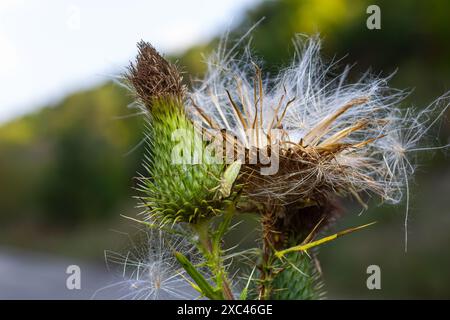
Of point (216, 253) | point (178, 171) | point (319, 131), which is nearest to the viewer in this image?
point (216, 253)

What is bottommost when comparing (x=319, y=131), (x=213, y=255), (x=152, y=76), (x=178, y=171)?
(x=213, y=255)

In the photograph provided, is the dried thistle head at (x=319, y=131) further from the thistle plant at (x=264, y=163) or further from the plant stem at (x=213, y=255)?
the plant stem at (x=213, y=255)

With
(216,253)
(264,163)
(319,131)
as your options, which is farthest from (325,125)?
(216,253)

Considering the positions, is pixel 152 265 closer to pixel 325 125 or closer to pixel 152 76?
pixel 152 76

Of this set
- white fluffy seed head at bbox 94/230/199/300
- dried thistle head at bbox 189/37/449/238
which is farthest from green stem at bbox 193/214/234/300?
dried thistle head at bbox 189/37/449/238

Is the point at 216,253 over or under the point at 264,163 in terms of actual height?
under

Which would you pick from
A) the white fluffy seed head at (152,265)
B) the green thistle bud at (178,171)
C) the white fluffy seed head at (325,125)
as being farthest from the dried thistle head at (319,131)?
the white fluffy seed head at (152,265)

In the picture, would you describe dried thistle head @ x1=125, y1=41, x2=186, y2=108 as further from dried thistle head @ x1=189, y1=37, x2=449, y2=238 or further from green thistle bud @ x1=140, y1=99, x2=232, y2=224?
dried thistle head @ x1=189, y1=37, x2=449, y2=238

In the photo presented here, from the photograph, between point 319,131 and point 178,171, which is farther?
point 319,131
